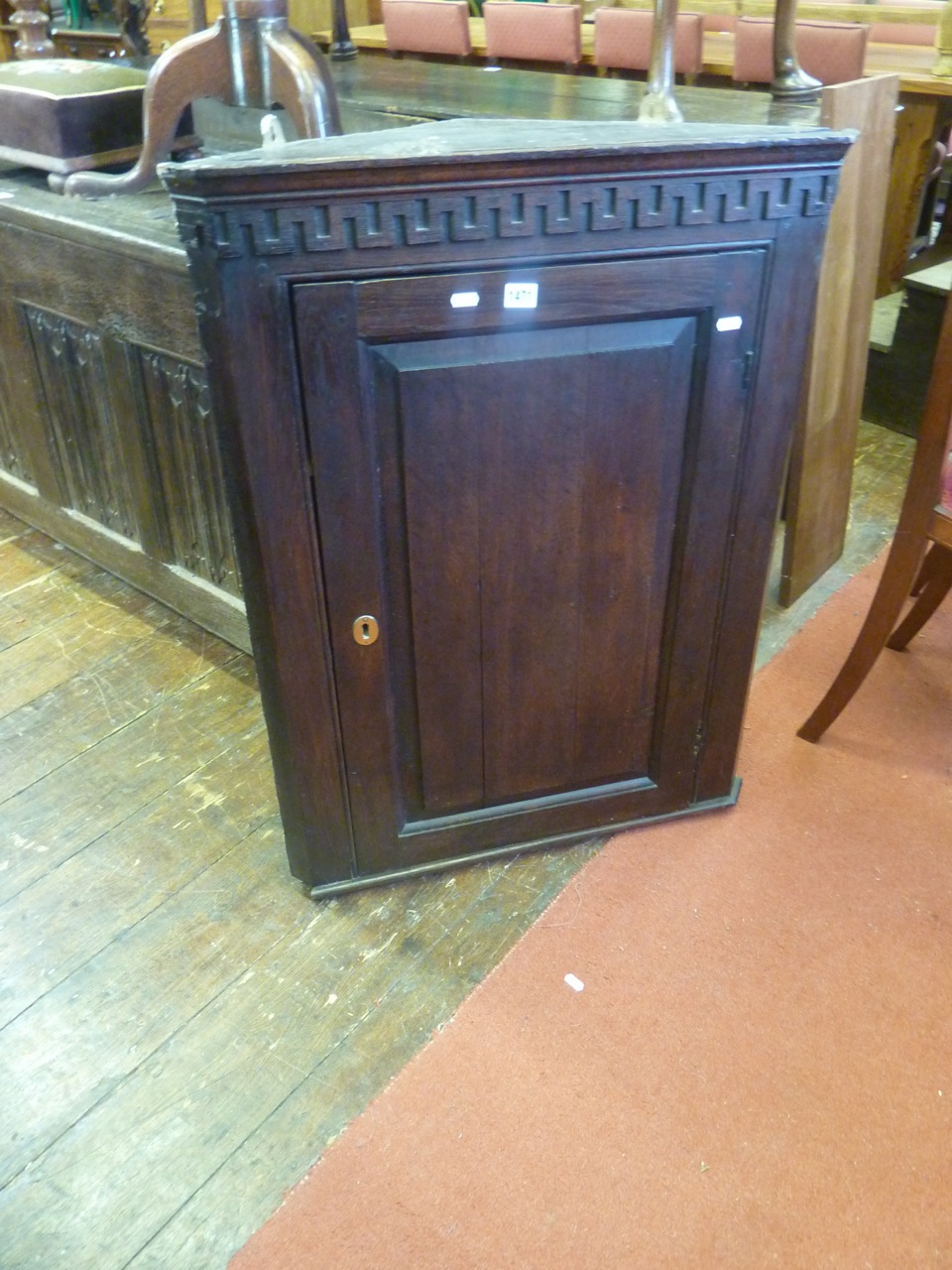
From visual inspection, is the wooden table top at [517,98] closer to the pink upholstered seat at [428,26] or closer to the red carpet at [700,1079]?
the red carpet at [700,1079]

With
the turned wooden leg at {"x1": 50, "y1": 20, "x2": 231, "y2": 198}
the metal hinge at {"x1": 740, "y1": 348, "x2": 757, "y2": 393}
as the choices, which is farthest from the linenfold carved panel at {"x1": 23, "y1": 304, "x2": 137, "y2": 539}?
the metal hinge at {"x1": 740, "y1": 348, "x2": 757, "y2": 393}

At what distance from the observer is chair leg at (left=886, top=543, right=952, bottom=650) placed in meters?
1.82

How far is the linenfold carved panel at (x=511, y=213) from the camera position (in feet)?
3.01

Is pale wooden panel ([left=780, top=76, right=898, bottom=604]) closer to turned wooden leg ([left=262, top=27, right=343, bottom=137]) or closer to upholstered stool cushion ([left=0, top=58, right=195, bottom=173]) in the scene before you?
turned wooden leg ([left=262, top=27, right=343, bottom=137])

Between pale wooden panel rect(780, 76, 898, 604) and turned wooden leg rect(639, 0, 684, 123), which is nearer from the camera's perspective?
turned wooden leg rect(639, 0, 684, 123)

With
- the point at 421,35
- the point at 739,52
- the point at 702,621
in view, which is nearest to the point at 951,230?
the point at 739,52

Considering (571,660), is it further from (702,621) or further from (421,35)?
(421,35)

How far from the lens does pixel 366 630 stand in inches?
47.4

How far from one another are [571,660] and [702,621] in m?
0.19

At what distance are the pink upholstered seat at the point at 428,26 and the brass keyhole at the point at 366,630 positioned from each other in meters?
4.25

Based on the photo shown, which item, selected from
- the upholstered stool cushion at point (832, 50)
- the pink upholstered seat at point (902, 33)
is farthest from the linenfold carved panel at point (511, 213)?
the pink upholstered seat at point (902, 33)

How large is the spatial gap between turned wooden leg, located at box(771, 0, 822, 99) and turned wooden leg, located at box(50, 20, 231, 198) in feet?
2.89

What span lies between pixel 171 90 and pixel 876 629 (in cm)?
143

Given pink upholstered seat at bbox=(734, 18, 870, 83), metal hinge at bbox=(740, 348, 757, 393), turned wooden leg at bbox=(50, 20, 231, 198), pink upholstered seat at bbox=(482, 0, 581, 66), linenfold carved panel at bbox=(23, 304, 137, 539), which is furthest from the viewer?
pink upholstered seat at bbox=(482, 0, 581, 66)
